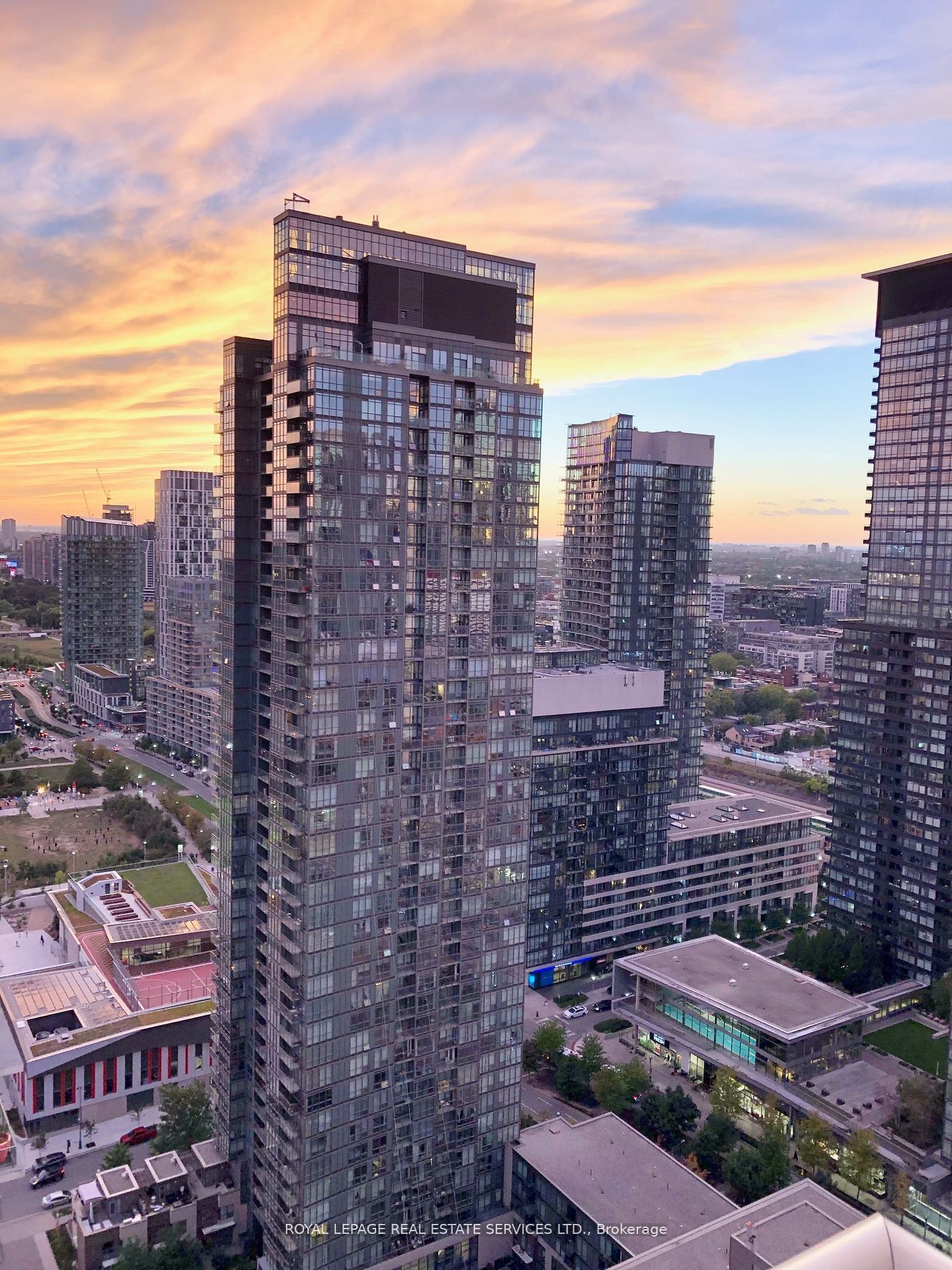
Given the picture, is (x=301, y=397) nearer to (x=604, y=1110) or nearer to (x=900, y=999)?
(x=604, y=1110)

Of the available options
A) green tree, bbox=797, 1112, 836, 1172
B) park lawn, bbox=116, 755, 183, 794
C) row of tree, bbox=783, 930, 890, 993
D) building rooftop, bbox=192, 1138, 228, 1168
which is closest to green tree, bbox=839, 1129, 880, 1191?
green tree, bbox=797, 1112, 836, 1172

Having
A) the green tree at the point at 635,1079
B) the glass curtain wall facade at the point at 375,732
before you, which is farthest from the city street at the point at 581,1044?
the glass curtain wall facade at the point at 375,732

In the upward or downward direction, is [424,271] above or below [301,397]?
above

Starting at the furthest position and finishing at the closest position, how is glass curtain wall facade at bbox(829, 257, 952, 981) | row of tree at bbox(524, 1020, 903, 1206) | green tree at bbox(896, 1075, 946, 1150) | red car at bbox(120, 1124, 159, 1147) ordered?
1. glass curtain wall facade at bbox(829, 257, 952, 981)
2. red car at bbox(120, 1124, 159, 1147)
3. green tree at bbox(896, 1075, 946, 1150)
4. row of tree at bbox(524, 1020, 903, 1206)

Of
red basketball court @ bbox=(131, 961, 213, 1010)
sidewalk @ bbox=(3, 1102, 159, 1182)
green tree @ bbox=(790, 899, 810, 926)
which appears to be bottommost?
sidewalk @ bbox=(3, 1102, 159, 1182)

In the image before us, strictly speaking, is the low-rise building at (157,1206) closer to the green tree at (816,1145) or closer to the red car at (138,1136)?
the red car at (138,1136)

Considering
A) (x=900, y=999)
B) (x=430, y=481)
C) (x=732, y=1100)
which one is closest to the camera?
(x=430, y=481)

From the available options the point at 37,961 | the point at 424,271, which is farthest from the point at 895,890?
the point at 37,961

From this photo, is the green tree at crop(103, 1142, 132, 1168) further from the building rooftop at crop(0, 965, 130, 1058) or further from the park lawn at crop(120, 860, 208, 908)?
the park lawn at crop(120, 860, 208, 908)
